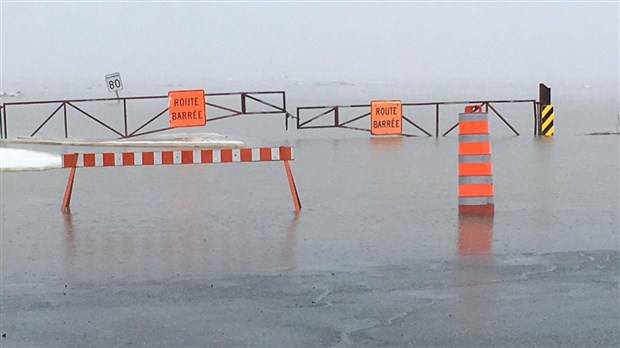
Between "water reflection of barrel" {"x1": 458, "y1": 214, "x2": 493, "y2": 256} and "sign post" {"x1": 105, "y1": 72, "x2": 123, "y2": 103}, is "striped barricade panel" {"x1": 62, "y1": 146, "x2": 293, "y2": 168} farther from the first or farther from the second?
"sign post" {"x1": 105, "y1": 72, "x2": 123, "y2": 103}

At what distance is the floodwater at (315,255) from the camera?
6965 mm

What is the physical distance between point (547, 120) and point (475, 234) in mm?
16297

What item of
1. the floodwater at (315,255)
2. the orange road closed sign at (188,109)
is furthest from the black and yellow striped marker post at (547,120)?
the floodwater at (315,255)

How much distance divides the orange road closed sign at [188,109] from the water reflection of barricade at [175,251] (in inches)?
613

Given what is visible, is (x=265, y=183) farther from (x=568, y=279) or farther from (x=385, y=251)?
(x=568, y=279)

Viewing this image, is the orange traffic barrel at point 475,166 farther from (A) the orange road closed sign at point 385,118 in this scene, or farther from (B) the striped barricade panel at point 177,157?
(A) the orange road closed sign at point 385,118

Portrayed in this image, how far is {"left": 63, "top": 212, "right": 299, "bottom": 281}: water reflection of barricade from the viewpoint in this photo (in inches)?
351

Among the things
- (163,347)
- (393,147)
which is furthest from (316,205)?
(393,147)

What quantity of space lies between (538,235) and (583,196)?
Result: 3261 millimetres

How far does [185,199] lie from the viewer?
1376 cm

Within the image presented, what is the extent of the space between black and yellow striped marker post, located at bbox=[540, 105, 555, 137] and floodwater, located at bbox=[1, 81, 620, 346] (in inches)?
355

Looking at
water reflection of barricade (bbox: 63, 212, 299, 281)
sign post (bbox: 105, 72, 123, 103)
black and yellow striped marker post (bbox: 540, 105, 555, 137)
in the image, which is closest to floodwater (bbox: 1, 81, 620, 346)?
water reflection of barricade (bbox: 63, 212, 299, 281)

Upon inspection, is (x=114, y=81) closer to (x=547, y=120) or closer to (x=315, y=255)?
(x=547, y=120)

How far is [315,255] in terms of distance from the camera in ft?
31.3
